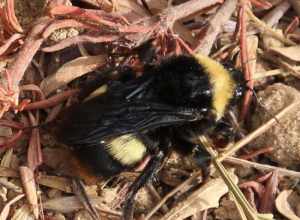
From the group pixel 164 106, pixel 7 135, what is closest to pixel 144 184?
pixel 164 106

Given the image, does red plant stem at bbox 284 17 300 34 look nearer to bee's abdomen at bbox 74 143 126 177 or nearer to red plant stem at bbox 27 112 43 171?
bee's abdomen at bbox 74 143 126 177

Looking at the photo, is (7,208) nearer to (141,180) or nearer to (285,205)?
(141,180)

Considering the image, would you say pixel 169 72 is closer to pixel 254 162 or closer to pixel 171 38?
pixel 171 38

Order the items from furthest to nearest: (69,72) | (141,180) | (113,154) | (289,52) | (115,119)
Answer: (289,52)
(69,72)
(141,180)
(113,154)
(115,119)

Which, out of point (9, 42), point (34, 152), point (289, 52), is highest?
point (9, 42)

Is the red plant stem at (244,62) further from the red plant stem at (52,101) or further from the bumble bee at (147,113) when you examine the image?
the red plant stem at (52,101)

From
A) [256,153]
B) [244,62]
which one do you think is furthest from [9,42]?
[256,153]
